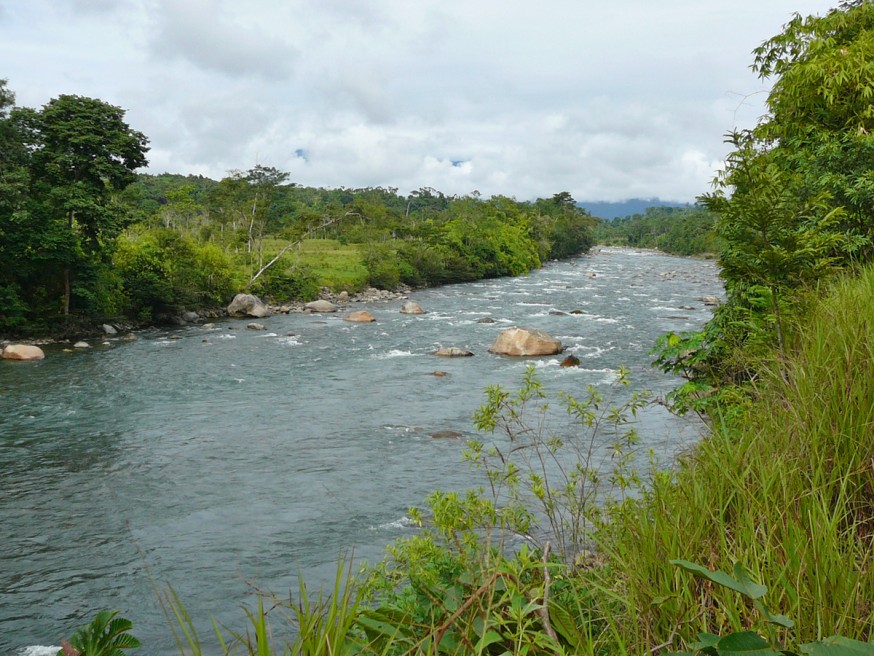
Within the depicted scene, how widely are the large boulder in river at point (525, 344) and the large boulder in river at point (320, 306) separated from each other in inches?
600

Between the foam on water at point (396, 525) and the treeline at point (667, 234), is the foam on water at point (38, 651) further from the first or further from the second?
the treeline at point (667, 234)

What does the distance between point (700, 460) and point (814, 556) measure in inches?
49.1

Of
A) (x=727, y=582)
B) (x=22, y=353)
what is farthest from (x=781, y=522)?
(x=22, y=353)

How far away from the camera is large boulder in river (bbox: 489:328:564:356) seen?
22828 mm

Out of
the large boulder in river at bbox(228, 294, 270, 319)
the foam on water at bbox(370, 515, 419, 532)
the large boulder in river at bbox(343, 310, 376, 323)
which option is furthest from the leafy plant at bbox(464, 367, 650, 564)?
the large boulder in river at bbox(228, 294, 270, 319)

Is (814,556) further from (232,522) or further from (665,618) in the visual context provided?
(232,522)

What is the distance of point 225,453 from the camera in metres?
13.4

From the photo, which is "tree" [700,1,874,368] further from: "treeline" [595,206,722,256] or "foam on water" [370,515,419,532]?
"treeline" [595,206,722,256]

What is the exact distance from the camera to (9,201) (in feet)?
77.5

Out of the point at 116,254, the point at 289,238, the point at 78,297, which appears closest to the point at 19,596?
the point at 78,297

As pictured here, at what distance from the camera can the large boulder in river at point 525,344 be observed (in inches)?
899

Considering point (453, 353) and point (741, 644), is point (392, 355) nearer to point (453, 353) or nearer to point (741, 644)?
point (453, 353)

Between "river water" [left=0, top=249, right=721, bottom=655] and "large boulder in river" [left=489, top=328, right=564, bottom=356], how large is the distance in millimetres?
673

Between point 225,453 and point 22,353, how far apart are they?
12892 millimetres
